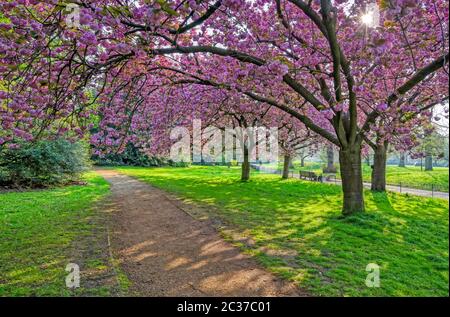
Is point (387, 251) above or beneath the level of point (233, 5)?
beneath

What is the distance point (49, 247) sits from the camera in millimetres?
7094

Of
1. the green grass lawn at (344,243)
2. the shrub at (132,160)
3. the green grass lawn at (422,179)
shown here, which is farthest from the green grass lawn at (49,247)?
the shrub at (132,160)

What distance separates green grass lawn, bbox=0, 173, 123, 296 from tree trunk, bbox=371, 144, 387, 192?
13841 mm

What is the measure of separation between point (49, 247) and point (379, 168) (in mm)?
16170

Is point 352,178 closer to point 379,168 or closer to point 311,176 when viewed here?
point 379,168

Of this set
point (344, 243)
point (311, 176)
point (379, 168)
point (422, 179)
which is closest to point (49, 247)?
point (344, 243)

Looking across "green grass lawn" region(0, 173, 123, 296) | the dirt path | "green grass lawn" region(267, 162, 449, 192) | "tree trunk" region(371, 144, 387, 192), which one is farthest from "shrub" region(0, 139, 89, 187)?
"green grass lawn" region(267, 162, 449, 192)

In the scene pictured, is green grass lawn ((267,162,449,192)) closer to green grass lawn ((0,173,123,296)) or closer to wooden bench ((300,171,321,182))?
green grass lawn ((0,173,123,296))

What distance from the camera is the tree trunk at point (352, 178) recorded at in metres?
10.0
